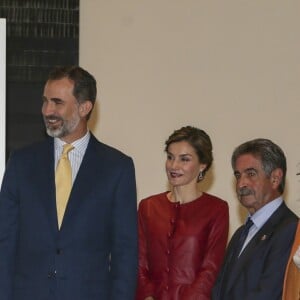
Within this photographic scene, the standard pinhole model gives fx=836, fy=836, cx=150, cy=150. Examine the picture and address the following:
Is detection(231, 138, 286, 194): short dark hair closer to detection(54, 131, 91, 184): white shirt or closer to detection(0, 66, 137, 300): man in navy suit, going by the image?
detection(0, 66, 137, 300): man in navy suit

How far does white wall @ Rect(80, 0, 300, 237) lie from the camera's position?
5367 millimetres

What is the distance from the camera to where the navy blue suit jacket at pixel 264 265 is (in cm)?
338

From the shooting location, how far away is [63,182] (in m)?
3.60

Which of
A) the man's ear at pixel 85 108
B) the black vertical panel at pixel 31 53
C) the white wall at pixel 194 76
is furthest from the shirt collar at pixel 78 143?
the white wall at pixel 194 76

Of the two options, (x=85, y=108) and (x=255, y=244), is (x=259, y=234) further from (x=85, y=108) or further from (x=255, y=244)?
(x=85, y=108)

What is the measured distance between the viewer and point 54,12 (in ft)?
17.2

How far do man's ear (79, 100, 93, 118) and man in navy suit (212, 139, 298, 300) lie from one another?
691 mm

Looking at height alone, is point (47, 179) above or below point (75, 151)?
below

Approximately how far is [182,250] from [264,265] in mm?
525

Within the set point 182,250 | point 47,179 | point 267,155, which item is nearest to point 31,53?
point 47,179

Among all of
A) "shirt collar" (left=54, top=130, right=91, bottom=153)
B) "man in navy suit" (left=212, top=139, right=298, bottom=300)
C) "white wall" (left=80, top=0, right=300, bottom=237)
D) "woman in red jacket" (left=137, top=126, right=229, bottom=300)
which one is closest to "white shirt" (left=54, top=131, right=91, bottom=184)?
"shirt collar" (left=54, top=130, right=91, bottom=153)

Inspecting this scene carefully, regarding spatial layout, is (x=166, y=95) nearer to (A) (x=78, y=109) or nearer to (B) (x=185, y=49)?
(B) (x=185, y=49)

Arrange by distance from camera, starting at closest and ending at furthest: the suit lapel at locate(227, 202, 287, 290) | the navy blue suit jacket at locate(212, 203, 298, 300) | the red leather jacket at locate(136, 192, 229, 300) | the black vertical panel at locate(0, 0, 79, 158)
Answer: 1. the navy blue suit jacket at locate(212, 203, 298, 300)
2. the suit lapel at locate(227, 202, 287, 290)
3. the red leather jacket at locate(136, 192, 229, 300)
4. the black vertical panel at locate(0, 0, 79, 158)

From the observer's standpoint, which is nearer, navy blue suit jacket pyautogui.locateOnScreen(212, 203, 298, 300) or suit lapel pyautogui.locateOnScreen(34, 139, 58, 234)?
navy blue suit jacket pyautogui.locateOnScreen(212, 203, 298, 300)
